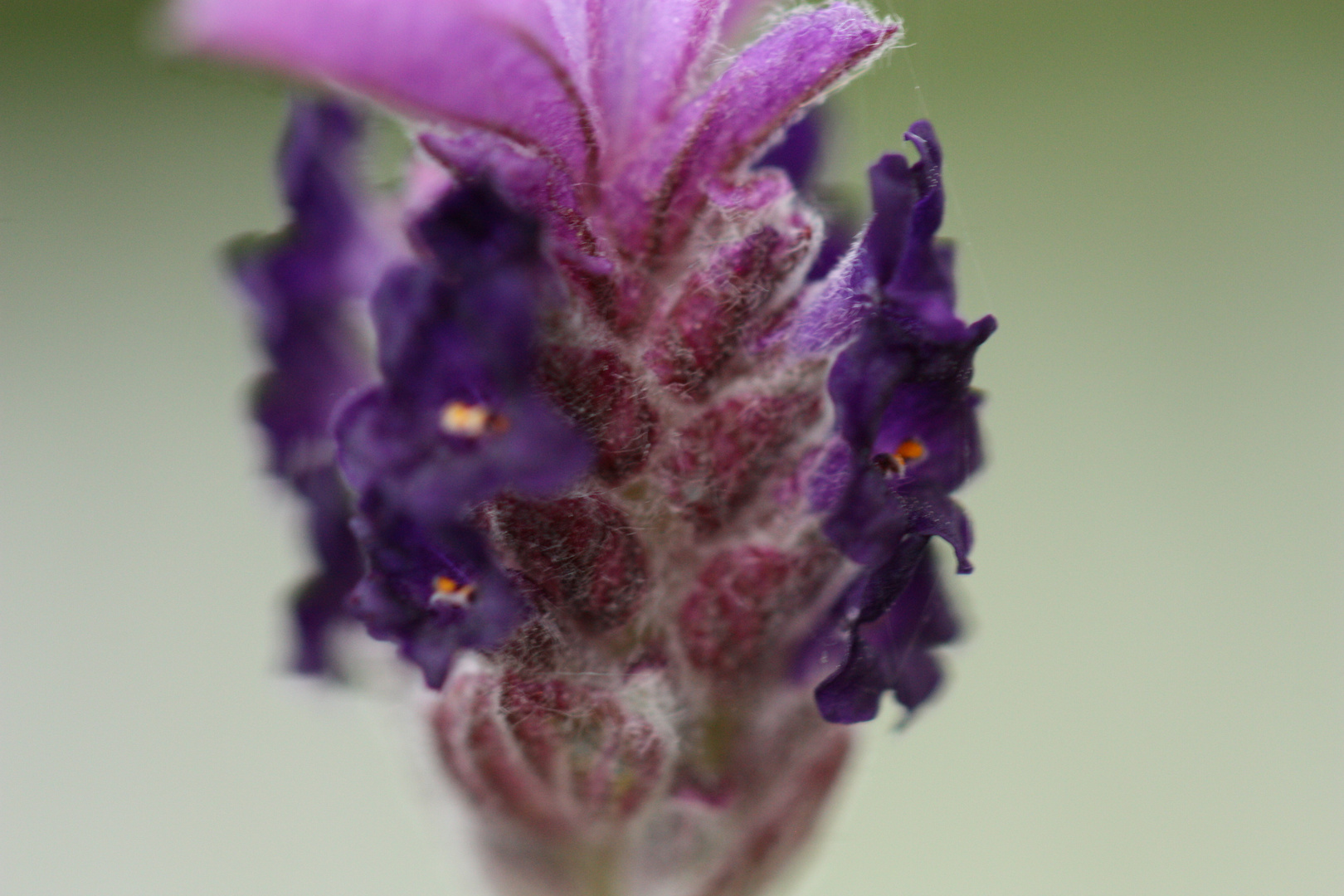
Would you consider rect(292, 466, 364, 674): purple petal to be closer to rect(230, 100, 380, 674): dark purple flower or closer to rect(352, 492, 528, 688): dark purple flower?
rect(230, 100, 380, 674): dark purple flower

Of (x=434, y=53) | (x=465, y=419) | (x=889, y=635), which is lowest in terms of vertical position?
(x=889, y=635)

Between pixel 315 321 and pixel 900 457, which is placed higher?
pixel 315 321

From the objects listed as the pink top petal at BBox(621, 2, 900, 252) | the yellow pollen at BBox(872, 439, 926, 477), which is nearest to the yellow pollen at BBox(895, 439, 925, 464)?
the yellow pollen at BBox(872, 439, 926, 477)

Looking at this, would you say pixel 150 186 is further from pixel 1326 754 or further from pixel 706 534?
pixel 1326 754

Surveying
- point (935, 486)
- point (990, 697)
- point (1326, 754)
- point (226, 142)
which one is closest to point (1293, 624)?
point (1326, 754)

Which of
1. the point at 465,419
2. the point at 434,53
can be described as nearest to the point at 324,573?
the point at 465,419

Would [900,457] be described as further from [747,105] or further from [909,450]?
[747,105]

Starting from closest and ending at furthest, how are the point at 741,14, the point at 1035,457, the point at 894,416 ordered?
the point at 894,416 < the point at 741,14 < the point at 1035,457

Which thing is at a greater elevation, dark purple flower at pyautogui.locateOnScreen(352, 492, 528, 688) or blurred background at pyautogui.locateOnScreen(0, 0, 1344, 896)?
blurred background at pyautogui.locateOnScreen(0, 0, 1344, 896)
